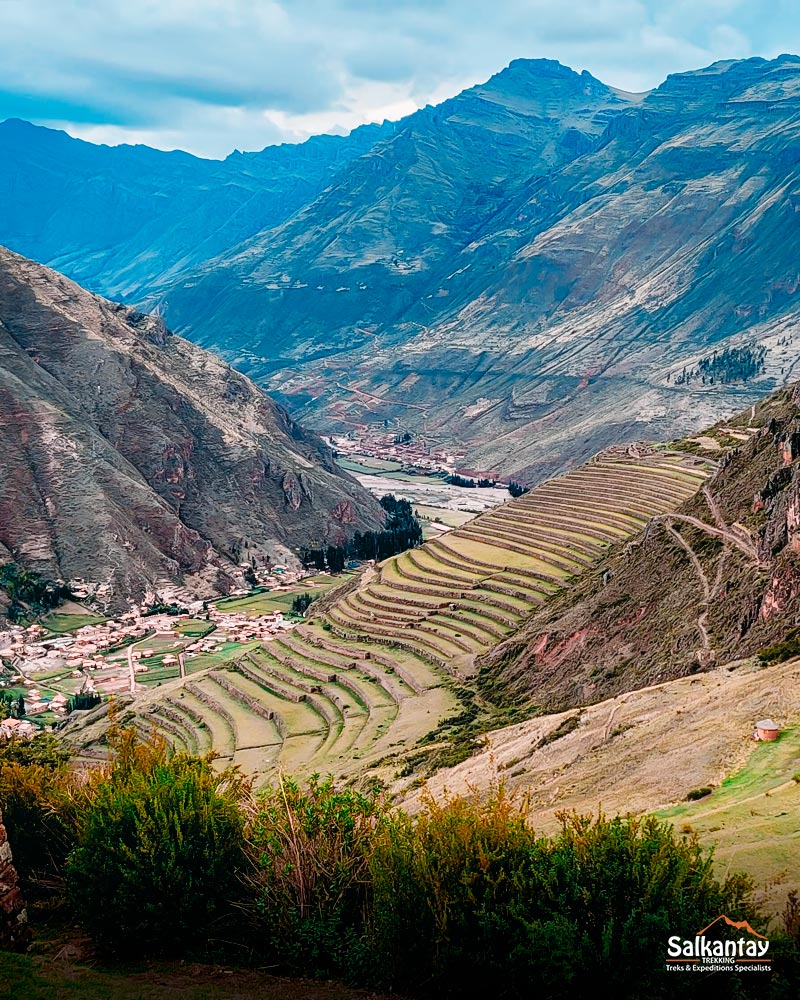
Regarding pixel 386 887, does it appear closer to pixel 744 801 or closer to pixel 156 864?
pixel 156 864

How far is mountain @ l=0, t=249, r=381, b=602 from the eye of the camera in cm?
10012

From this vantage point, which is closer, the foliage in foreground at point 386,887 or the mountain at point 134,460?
the foliage in foreground at point 386,887

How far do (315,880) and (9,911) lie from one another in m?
7.36

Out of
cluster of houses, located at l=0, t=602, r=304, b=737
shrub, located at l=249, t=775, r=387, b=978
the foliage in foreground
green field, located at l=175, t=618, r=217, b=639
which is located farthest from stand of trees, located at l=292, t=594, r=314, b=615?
shrub, located at l=249, t=775, r=387, b=978

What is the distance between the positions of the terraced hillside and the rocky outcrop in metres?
18.5

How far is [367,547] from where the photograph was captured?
118m

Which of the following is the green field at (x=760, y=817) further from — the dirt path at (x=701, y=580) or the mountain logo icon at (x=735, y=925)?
the dirt path at (x=701, y=580)

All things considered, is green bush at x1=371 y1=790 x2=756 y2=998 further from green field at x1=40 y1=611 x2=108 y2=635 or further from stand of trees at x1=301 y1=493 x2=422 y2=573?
stand of trees at x1=301 y1=493 x2=422 y2=573

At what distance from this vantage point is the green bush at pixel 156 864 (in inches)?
868

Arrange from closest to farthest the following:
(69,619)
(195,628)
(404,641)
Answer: (404,641)
(195,628)
(69,619)

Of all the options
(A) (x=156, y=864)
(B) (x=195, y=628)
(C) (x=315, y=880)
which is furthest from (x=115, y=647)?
(C) (x=315, y=880)

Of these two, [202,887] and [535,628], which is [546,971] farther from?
[535,628]

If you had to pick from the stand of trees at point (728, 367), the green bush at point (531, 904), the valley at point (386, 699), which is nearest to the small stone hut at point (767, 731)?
the valley at point (386, 699)

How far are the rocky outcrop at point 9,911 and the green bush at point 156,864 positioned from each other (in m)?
1.40
